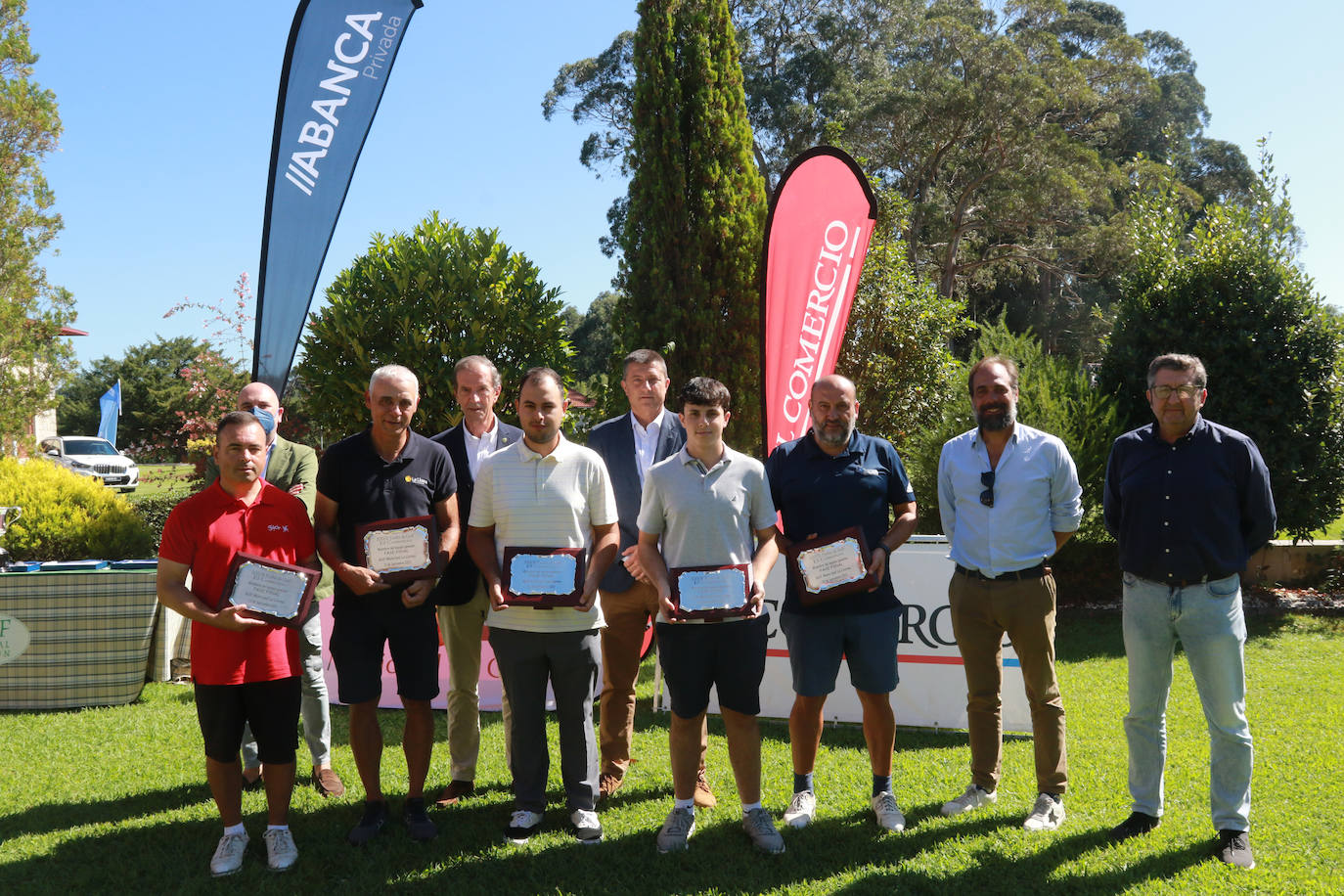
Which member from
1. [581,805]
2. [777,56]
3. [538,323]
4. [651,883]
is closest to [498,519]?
[581,805]

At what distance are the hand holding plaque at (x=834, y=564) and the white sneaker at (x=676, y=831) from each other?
3.63 feet

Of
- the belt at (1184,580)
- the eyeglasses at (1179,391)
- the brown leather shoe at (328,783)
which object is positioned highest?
the eyeglasses at (1179,391)

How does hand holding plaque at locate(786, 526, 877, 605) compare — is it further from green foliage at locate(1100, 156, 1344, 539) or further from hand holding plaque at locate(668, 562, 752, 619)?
green foliage at locate(1100, 156, 1344, 539)

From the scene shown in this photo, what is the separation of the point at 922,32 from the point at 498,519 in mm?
25031

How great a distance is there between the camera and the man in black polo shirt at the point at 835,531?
4035 millimetres

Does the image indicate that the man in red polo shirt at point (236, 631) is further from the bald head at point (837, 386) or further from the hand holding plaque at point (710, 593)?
the bald head at point (837, 386)

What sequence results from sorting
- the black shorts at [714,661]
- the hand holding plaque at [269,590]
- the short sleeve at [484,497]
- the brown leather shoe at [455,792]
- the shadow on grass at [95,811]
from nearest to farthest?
the hand holding plaque at [269,590] < the black shorts at [714,661] < the short sleeve at [484,497] < the shadow on grass at [95,811] < the brown leather shoe at [455,792]

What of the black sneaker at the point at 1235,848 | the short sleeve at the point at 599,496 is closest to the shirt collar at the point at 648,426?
the short sleeve at the point at 599,496

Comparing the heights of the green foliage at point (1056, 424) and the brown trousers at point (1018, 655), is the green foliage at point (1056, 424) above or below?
above

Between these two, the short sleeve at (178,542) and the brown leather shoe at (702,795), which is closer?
the short sleeve at (178,542)

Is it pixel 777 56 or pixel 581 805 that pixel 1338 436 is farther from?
pixel 777 56

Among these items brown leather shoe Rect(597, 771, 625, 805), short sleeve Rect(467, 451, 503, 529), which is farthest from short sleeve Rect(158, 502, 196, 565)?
brown leather shoe Rect(597, 771, 625, 805)

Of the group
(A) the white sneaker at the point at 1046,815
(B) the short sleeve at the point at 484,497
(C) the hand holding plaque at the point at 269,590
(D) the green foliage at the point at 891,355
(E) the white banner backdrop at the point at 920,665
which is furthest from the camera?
(D) the green foliage at the point at 891,355

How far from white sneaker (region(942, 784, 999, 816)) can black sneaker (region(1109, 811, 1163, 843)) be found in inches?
21.6
